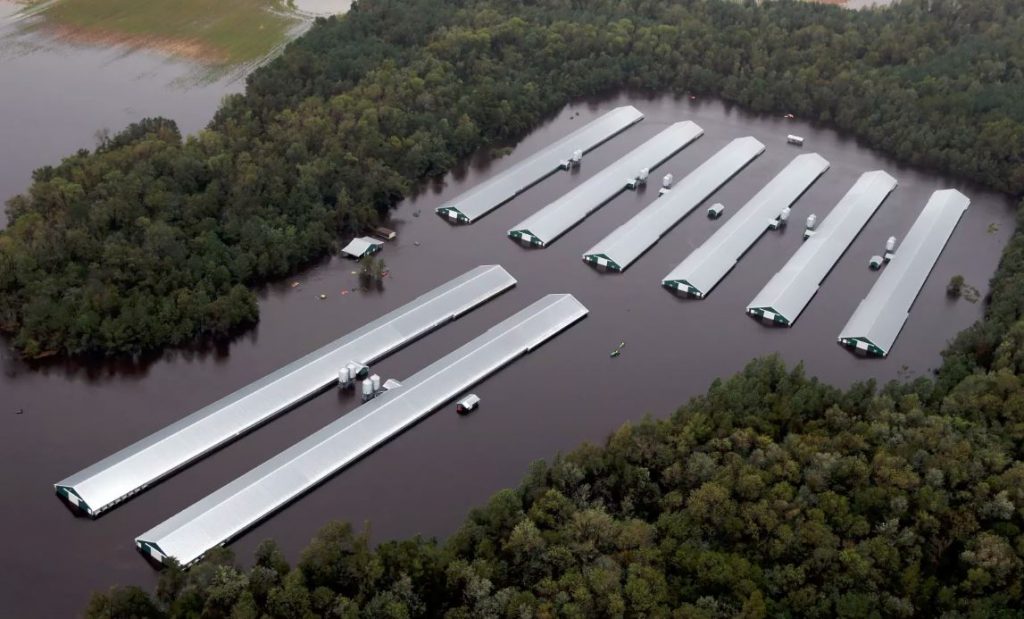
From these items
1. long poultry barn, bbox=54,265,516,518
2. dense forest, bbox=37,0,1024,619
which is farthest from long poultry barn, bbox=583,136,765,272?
dense forest, bbox=37,0,1024,619

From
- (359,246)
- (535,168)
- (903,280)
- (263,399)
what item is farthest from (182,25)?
(903,280)

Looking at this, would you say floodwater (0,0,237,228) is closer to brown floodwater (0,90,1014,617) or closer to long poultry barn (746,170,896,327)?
brown floodwater (0,90,1014,617)

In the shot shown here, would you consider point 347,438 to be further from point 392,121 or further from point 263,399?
point 392,121

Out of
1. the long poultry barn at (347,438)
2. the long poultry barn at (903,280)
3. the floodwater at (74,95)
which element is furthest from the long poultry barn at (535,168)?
the long poultry barn at (903,280)

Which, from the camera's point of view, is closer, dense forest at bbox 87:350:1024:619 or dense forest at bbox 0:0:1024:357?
dense forest at bbox 87:350:1024:619

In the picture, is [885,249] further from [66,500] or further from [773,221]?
[66,500]
